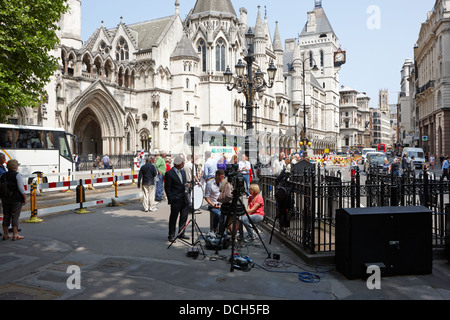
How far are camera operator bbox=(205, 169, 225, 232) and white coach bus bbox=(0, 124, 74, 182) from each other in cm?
1024

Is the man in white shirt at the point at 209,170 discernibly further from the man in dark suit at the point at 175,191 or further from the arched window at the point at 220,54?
the arched window at the point at 220,54

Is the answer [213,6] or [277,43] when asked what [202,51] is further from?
[277,43]

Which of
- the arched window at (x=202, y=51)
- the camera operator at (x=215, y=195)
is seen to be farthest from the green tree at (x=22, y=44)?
the arched window at (x=202, y=51)

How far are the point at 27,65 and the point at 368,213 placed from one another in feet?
45.9

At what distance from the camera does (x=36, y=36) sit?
14.1 m

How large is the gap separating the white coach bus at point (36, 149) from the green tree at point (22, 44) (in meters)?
2.02

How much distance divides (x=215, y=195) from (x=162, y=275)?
312 centimetres

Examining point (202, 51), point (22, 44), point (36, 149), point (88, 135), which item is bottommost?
point (36, 149)

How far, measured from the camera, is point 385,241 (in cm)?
538

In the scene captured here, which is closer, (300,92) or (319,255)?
(319,255)

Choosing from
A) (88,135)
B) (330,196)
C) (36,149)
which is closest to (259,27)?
(88,135)

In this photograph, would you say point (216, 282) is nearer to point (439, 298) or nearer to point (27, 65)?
point (439, 298)

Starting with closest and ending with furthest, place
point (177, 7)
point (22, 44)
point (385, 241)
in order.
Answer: point (385, 241) < point (22, 44) < point (177, 7)

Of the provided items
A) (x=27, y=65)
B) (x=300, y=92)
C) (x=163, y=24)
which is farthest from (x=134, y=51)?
(x=300, y=92)
